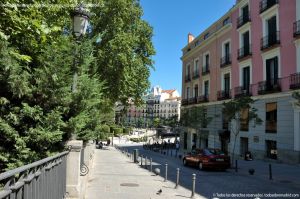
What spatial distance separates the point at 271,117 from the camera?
92.1 ft

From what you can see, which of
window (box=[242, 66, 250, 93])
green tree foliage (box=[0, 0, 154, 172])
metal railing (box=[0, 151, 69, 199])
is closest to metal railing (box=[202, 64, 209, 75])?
window (box=[242, 66, 250, 93])

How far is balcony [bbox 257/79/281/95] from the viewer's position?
27.0 m

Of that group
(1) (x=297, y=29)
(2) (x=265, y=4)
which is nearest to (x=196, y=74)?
(2) (x=265, y=4)

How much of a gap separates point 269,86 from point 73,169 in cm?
2310

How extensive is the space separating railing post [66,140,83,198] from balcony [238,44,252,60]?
2638 centimetres

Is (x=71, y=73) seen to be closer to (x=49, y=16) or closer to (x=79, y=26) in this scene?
(x=79, y=26)

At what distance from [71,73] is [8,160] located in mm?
2983

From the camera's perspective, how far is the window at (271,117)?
27503 mm

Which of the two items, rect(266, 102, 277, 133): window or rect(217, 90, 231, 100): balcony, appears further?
rect(217, 90, 231, 100): balcony

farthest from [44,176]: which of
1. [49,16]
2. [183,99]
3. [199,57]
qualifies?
[183,99]

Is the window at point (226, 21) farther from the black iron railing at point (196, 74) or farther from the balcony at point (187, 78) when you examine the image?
the balcony at point (187, 78)

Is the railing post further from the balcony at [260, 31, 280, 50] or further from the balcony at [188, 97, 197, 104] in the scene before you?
the balcony at [188, 97, 197, 104]

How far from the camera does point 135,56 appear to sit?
1134 inches

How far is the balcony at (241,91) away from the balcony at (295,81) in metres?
6.26
